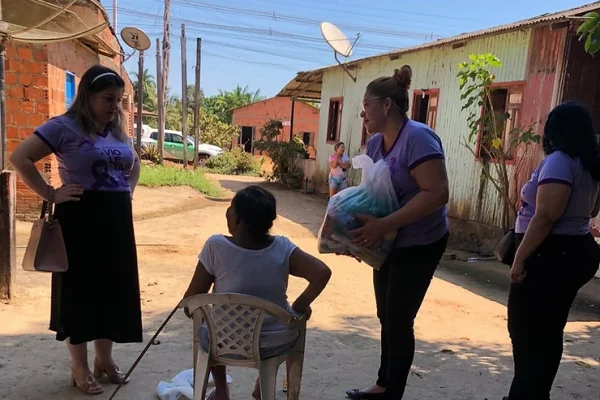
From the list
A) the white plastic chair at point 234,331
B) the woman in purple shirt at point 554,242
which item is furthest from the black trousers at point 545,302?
the white plastic chair at point 234,331

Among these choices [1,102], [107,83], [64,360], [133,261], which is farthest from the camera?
[1,102]

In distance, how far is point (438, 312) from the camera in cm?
479

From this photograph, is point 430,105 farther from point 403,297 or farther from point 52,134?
point 52,134

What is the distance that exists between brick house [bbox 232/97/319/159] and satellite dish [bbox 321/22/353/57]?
17080 millimetres

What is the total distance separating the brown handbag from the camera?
2.44m

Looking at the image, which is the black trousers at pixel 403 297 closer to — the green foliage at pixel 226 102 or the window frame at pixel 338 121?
the window frame at pixel 338 121

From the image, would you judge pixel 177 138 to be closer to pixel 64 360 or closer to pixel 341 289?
pixel 341 289

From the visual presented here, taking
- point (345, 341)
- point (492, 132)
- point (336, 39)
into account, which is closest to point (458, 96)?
point (492, 132)

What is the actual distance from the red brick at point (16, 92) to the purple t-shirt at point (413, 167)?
6.55 metres

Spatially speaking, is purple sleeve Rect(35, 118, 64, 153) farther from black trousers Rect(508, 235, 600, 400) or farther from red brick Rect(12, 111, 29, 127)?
red brick Rect(12, 111, 29, 127)

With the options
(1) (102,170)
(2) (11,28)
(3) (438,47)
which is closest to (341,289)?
(1) (102,170)

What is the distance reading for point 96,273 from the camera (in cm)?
261

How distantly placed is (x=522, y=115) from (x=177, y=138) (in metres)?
19.1

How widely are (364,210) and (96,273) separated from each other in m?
1.44
